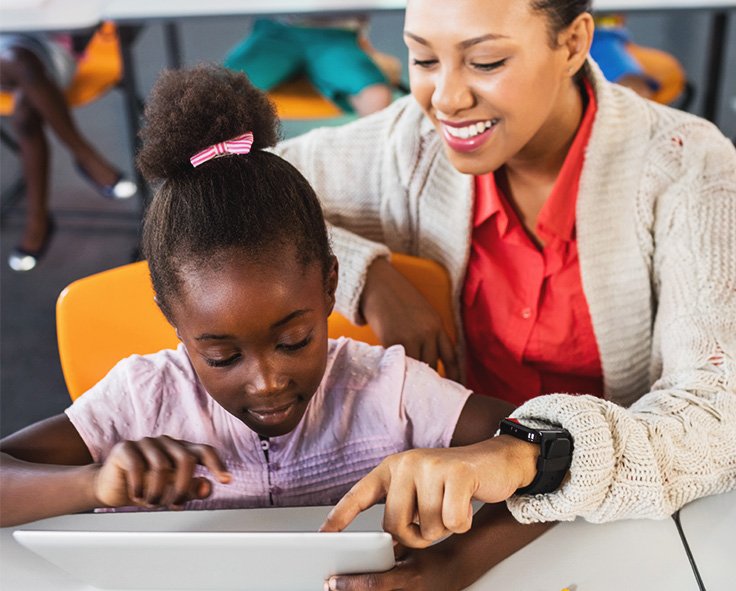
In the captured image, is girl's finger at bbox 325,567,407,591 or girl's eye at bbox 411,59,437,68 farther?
girl's eye at bbox 411,59,437,68

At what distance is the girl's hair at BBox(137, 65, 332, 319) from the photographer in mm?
952

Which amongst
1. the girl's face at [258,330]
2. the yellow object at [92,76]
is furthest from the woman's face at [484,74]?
the yellow object at [92,76]

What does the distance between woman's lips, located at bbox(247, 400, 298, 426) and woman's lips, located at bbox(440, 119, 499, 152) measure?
0.45 m

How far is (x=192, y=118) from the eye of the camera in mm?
1005

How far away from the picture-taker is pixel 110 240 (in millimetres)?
3258

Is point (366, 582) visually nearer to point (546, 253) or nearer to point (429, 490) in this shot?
point (429, 490)

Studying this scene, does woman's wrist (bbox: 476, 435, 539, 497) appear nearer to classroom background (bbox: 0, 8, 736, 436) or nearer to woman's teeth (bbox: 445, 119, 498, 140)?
woman's teeth (bbox: 445, 119, 498, 140)

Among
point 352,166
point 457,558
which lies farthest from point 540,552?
point 352,166

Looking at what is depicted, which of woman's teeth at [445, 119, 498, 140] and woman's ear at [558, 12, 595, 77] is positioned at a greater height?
woman's ear at [558, 12, 595, 77]

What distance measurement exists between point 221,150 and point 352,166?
0.47m

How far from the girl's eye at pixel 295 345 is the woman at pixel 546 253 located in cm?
18

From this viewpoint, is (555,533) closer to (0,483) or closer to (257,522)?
(257,522)

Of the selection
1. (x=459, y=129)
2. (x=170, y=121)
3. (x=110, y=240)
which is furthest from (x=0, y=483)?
(x=110, y=240)

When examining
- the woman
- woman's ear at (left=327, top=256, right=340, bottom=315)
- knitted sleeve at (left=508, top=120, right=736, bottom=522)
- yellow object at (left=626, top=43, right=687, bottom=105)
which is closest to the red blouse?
the woman
